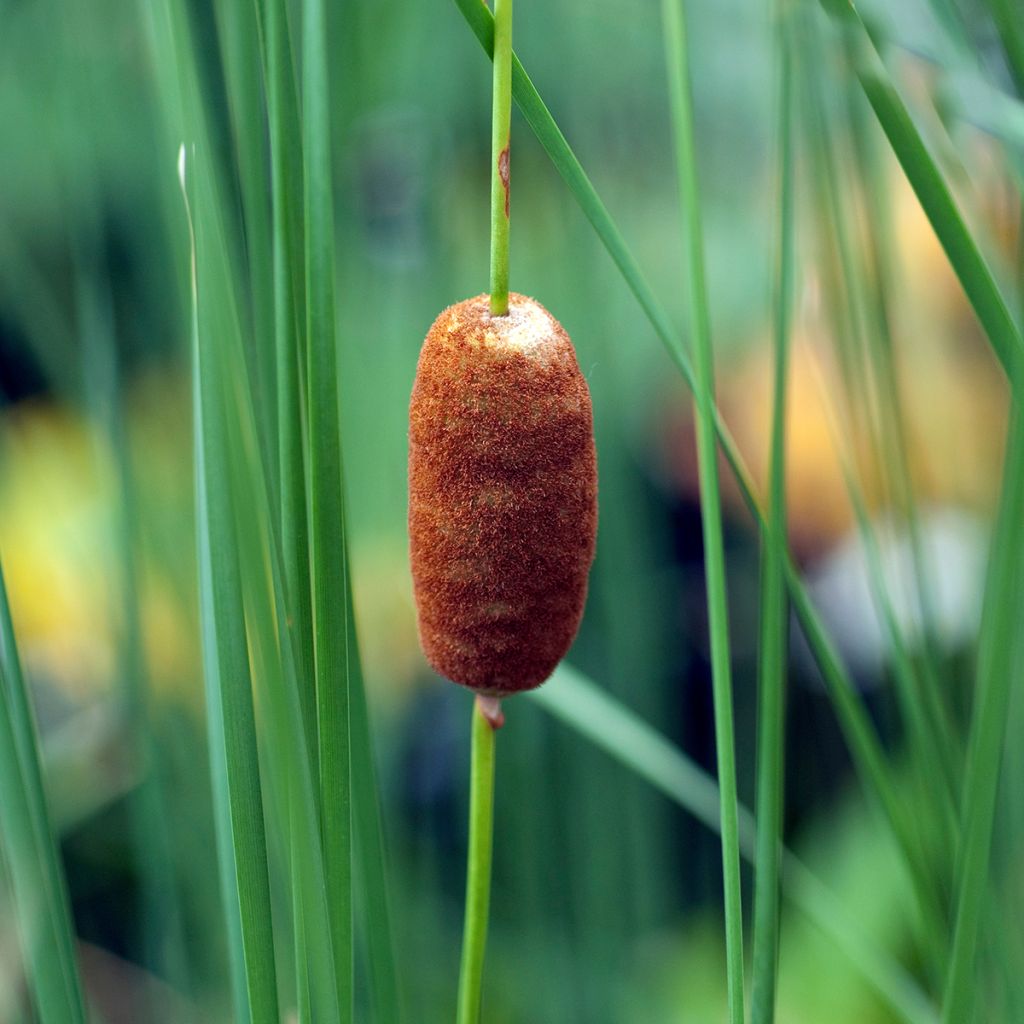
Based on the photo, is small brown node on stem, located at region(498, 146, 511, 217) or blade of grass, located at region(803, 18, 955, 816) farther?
blade of grass, located at region(803, 18, 955, 816)

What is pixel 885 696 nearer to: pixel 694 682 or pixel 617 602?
pixel 694 682

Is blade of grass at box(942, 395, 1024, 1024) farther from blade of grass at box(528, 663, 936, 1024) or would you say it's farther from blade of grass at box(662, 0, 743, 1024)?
blade of grass at box(528, 663, 936, 1024)

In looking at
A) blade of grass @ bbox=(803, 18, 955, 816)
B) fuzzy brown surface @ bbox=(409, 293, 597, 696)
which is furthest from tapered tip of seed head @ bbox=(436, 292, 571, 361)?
blade of grass @ bbox=(803, 18, 955, 816)

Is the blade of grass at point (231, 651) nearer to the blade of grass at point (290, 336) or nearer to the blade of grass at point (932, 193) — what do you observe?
the blade of grass at point (290, 336)

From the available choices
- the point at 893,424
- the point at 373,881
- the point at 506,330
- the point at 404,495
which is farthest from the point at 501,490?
the point at 404,495

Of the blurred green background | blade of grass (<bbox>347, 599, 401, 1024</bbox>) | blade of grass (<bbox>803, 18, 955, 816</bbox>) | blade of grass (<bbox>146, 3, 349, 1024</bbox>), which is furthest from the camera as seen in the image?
the blurred green background

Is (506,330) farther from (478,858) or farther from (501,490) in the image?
(478,858)

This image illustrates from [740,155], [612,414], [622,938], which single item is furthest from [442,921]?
[740,155]
